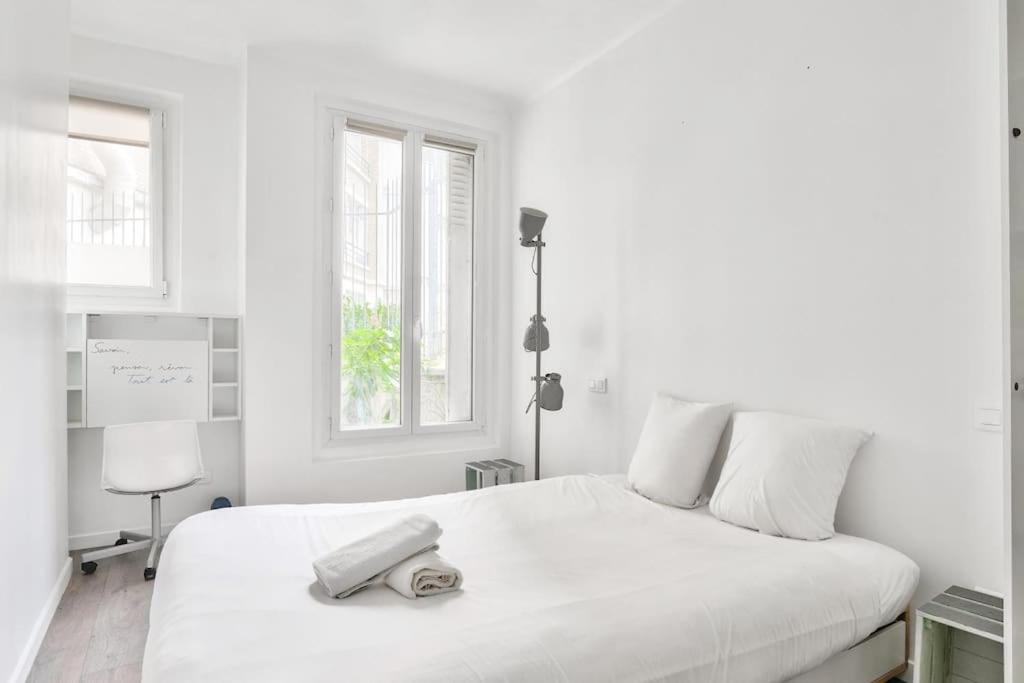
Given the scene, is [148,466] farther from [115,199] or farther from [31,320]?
[115,199]

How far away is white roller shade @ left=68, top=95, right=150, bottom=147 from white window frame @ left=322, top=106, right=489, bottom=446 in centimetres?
109

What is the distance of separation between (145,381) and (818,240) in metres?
3.51

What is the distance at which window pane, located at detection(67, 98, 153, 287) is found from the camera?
3482 millimetres

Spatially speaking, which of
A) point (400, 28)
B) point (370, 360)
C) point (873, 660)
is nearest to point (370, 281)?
point (370, 360)

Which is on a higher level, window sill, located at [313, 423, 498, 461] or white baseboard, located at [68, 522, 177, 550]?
window sill, located at [313, 423, 498, 461]

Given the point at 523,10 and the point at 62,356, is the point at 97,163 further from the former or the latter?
the point at 523,10

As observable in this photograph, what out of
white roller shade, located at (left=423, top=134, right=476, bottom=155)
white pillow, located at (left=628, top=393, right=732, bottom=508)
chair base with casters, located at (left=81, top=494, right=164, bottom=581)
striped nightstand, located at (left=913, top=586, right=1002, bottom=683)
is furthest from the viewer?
white roller shade, located at (left=423, top=134, right=476, bottom=155)

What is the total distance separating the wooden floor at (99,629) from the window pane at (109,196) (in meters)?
1.64

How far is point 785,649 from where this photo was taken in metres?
1.62

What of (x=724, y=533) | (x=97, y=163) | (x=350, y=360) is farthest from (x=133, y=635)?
(x=97, y=163)

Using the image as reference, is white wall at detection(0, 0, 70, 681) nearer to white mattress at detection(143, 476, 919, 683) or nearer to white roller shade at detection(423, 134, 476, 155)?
white mattress at detection(143, 476, 919, 683)

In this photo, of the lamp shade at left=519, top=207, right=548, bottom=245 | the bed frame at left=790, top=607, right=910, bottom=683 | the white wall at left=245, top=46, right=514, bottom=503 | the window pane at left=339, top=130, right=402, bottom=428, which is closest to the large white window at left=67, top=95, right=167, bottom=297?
the white wall at left=245, top=46, right=514, bottom=503

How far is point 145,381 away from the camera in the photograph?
11.3 feet

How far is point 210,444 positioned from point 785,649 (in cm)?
337
